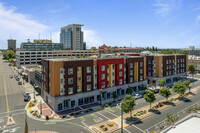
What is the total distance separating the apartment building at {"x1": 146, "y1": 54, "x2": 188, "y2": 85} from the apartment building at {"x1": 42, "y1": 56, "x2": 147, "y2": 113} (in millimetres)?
23419

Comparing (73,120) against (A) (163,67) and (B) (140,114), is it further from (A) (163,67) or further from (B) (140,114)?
(A) (163,67)

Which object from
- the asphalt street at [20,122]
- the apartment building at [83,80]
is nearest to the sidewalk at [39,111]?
the apartment building at [83,80]

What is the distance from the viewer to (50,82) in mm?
52750

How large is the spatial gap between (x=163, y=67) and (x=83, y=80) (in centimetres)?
5488

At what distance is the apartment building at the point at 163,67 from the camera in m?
88.7

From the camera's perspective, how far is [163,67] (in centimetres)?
9000

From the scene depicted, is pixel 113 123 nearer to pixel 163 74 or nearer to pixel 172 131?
pixel 172 131

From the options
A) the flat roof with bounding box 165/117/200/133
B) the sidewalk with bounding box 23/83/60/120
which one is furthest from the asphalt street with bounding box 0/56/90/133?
the flat roof with bounding box 165/117/200/133

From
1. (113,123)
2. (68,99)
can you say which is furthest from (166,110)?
(68,99)

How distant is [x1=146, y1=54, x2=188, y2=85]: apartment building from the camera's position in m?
88.7

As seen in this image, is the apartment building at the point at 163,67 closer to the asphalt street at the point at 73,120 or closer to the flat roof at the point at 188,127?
the asphalt street at the point at 73,120

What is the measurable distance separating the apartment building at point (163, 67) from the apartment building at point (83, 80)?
76.8 ft

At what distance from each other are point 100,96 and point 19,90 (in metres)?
43.8

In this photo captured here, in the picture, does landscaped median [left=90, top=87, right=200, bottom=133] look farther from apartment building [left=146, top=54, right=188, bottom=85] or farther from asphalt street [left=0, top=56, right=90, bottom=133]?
apartment building [left=146, top=54, right=188, bottom=85]
